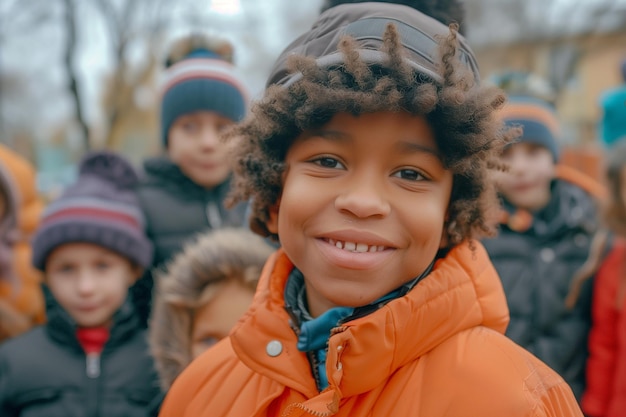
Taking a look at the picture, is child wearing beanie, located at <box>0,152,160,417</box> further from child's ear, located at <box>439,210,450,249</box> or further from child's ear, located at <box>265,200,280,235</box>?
child's ear, located at <box>439,210,450,249</box>

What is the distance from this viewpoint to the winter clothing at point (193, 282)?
2.58 meters

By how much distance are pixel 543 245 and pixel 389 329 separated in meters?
Answer: 2.36

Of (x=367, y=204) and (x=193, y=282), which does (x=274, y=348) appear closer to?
(x=367, y=204)

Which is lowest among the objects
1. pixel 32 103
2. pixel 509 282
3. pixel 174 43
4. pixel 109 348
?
pixel 32 103

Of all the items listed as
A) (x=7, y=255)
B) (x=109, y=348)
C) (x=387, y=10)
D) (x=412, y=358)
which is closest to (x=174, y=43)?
(x=7, y=255)

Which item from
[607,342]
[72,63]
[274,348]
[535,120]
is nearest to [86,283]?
[274,348]

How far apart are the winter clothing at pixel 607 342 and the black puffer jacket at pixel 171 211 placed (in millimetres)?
1827

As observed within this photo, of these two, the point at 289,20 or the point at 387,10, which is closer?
the point at 387,10

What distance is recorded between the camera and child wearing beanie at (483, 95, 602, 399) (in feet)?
11.0

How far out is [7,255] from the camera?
3.73 m

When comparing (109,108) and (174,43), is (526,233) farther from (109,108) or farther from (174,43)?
(109,108)

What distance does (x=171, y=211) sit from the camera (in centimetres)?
348

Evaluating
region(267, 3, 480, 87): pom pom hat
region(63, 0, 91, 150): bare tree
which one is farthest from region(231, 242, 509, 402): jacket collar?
region(63, 0, 91, 150): bare tree

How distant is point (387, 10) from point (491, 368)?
876 mm
